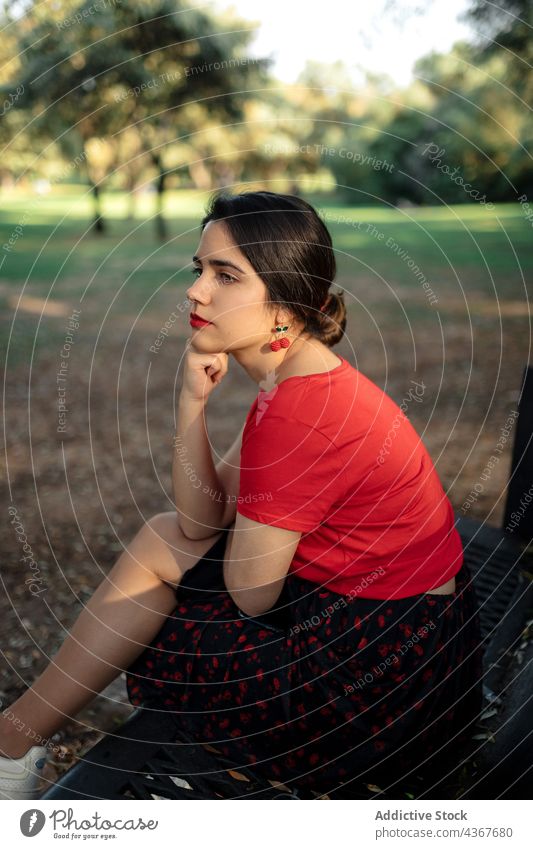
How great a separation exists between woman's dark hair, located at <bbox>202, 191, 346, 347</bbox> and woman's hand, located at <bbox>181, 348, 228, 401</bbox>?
29cm

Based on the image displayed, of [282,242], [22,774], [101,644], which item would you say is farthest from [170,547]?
[282,242]

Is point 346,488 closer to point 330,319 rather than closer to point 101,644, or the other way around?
point 330,319

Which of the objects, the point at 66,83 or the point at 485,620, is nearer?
the point at 485,620

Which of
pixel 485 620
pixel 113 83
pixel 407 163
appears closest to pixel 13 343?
pixel 485 620

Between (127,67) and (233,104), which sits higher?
(233,104)

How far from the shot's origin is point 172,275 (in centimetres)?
751

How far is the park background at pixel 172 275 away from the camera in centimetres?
462

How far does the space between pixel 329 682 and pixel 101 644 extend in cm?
66

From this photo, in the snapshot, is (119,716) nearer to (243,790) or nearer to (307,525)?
(243,790)

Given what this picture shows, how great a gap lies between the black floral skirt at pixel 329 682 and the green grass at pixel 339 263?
5047 millimetres

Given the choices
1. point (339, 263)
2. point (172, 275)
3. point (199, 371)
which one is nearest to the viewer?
point (199, 371)

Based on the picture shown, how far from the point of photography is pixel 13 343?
29.2 feet

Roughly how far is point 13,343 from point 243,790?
770cm

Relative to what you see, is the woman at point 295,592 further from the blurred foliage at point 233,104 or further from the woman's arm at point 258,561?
the blurred foliage at point 233,104
